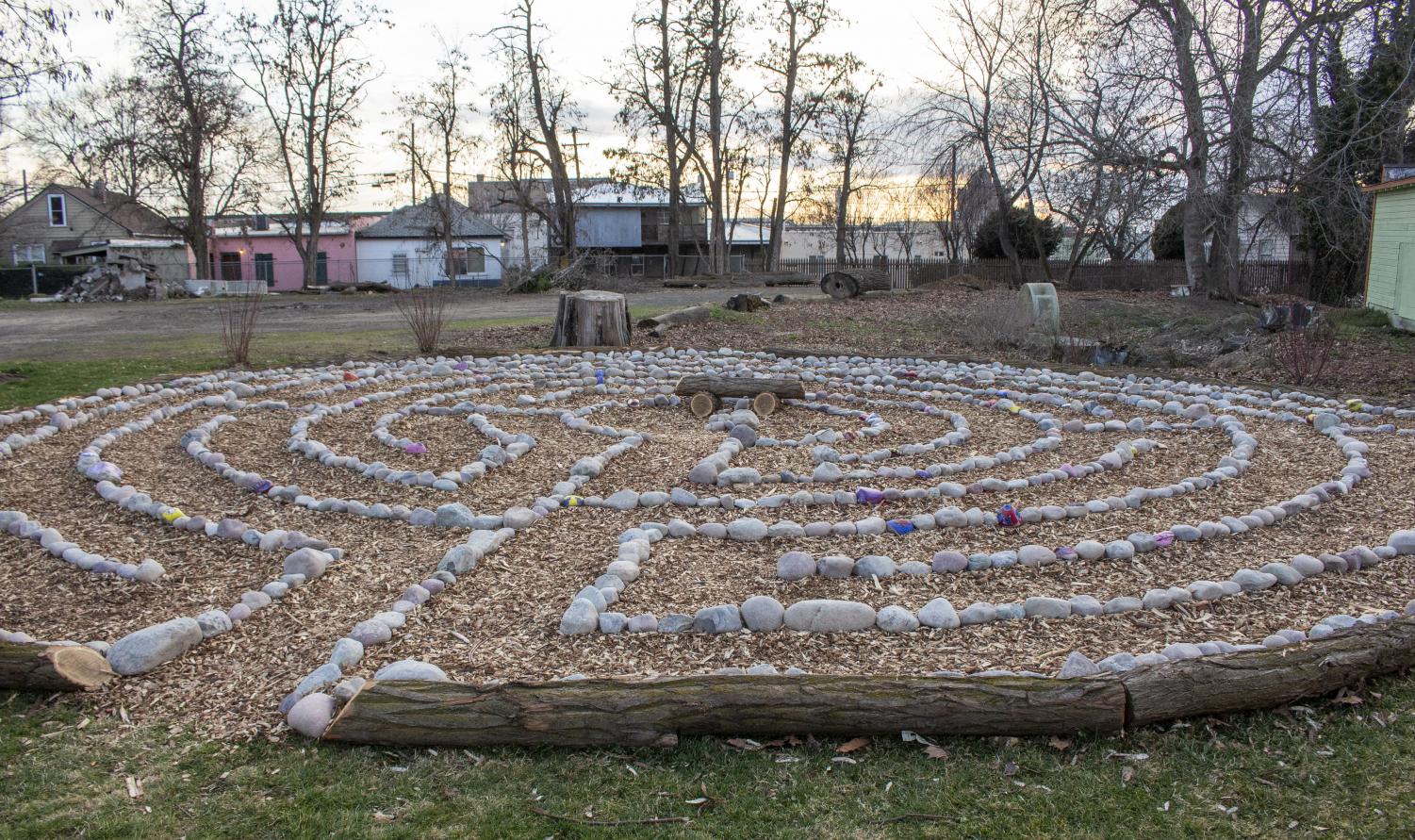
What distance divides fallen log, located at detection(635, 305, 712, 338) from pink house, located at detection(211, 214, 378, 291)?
1239 inches

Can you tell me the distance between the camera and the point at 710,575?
4277mm

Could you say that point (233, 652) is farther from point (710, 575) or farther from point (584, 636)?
point (710, 575)

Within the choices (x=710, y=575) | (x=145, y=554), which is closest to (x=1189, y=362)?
(x=710, y=575)

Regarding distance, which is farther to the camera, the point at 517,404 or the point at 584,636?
the point at 517,404

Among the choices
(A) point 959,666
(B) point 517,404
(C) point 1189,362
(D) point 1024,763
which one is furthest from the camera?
(C) point 1189,362

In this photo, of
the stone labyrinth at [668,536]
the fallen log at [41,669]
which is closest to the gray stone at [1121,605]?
the stone labyrinth at [668,536]

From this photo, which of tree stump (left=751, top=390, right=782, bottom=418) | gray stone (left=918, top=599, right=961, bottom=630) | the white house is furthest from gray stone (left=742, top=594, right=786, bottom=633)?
the white house

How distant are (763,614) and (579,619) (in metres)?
0.66

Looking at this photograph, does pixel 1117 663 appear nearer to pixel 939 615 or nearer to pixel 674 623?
pixel 939 615

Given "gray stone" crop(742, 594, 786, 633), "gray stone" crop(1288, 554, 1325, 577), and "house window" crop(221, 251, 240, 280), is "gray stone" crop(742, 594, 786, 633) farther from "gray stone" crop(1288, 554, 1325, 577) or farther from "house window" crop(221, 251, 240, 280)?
"house window" crop(221, 251, 240, 280)


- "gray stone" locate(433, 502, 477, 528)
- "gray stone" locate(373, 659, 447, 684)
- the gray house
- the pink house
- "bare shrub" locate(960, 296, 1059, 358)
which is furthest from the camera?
the pink house

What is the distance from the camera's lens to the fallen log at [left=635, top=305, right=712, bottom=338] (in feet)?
42.7

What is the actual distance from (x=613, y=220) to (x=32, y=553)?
141 ft

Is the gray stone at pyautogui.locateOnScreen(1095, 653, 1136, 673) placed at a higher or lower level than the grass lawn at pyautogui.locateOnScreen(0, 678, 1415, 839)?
higher
